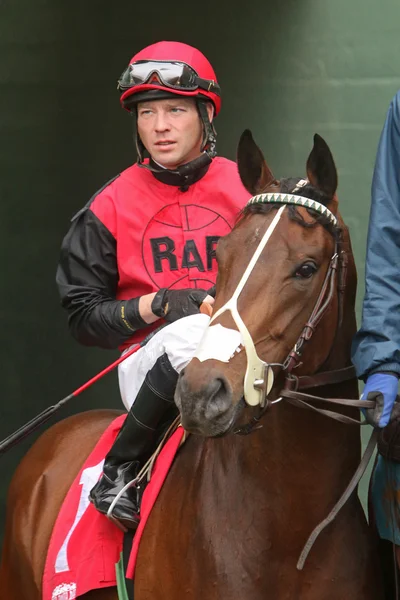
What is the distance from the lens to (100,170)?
683cm

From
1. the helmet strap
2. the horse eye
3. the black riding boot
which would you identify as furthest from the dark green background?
the horse eye

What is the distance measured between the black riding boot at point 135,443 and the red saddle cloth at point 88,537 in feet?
0.22

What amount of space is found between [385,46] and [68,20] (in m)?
2.01

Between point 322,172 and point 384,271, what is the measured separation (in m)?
0.35

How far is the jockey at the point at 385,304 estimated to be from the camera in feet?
9.73

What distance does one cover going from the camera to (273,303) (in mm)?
2904

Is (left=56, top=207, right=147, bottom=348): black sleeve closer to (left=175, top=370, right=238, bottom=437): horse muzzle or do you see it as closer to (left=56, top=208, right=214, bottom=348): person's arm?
(left=56, top=208, right=214, bottom=348): person's arm

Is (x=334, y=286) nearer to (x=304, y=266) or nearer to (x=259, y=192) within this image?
(x=304, y=266)

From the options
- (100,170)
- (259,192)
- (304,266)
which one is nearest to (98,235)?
(259,192)

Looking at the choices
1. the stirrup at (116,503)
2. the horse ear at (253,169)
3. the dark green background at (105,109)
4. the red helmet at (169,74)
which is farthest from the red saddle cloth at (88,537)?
the dark green background at (105,109)

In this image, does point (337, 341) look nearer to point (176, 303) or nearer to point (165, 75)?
point (176, 303)

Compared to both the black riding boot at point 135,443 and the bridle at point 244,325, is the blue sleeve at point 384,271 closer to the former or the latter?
the bridle at point 244,325

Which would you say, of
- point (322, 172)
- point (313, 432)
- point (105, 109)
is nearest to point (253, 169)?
point (322, 172)

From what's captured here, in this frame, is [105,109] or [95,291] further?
[105,109]
